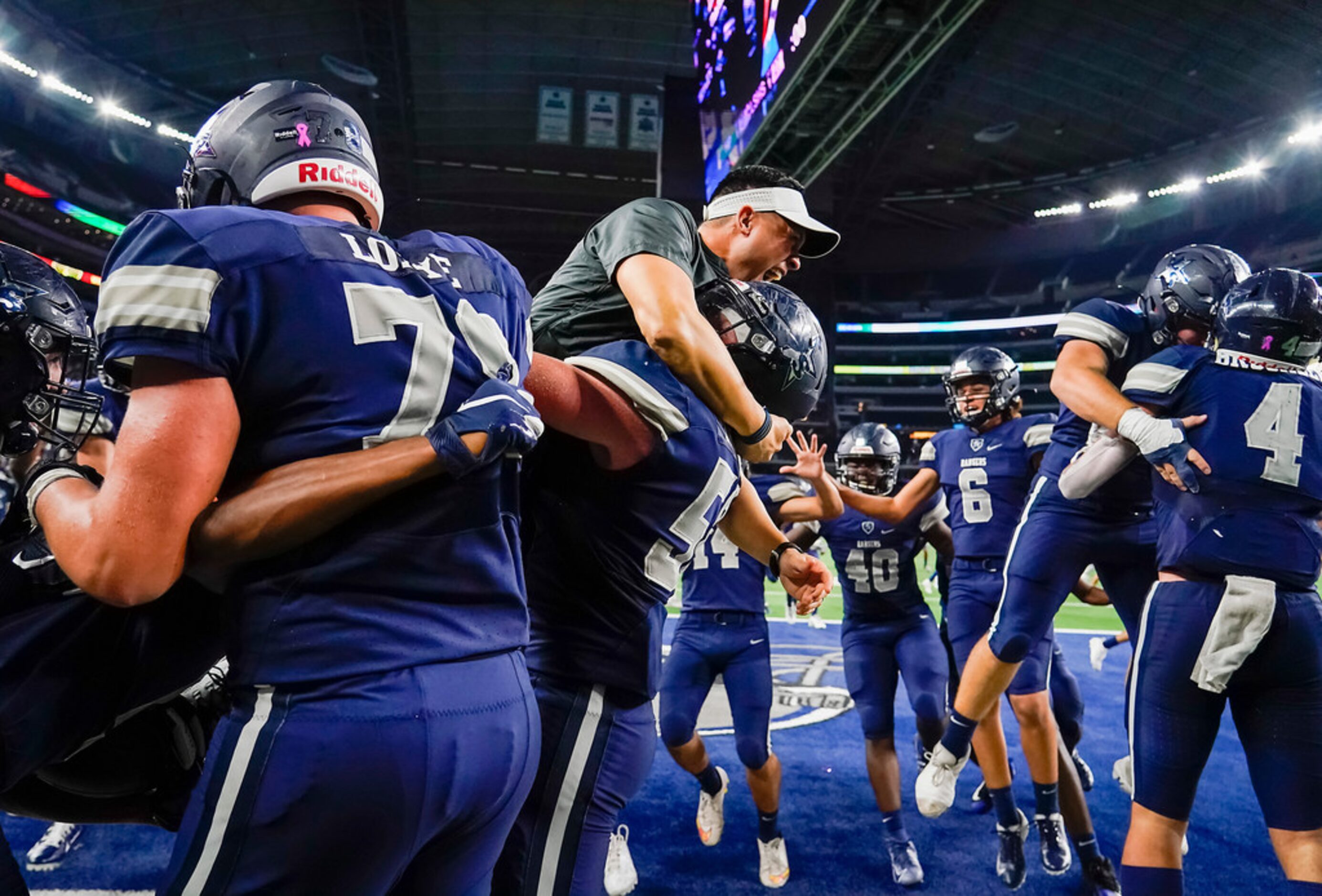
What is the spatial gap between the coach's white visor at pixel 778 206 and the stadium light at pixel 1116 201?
29.3m

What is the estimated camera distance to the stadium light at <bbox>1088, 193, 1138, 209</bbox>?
88.6 feet

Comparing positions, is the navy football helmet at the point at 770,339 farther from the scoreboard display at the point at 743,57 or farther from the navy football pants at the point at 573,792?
the scoreboard display at the point at 743,57

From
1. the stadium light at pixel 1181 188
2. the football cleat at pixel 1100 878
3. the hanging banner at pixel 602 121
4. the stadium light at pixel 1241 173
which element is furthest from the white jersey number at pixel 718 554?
the stadium light at pixel 1181 188

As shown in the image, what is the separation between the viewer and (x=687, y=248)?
7.84 feet

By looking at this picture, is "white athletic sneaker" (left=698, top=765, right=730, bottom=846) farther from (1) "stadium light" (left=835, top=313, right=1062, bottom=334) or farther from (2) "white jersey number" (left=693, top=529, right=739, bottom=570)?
(1) "stadium light" (left=835, top=313, right=1062, bottom=334)

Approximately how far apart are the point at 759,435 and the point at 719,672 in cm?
308

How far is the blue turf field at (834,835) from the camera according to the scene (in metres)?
3.98

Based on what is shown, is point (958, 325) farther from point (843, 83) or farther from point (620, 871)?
point (620, 871)

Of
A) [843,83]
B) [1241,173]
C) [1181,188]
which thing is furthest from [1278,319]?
[1181,188]

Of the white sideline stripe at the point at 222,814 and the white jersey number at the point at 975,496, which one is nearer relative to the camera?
the white sideline stripe at the point at 222,814

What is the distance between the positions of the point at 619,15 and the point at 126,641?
17.4 m

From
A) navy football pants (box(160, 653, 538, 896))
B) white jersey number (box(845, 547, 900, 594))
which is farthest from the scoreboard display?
navy football pants (box(160, 653, 538, 896))

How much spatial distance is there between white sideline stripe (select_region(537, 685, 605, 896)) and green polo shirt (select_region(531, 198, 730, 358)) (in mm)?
1087

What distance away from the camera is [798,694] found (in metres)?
8.04
